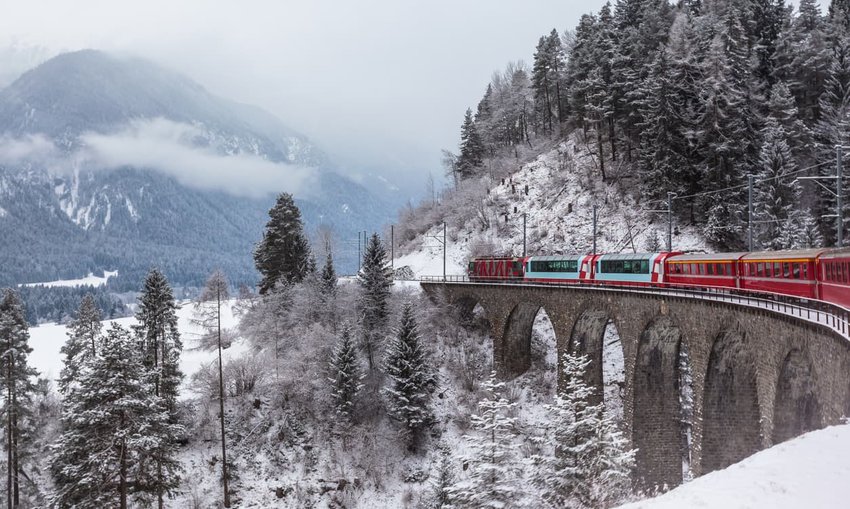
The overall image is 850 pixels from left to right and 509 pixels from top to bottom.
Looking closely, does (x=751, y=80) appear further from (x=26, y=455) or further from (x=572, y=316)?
(x=26, y=455)

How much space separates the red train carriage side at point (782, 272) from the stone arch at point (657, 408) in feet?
18.1

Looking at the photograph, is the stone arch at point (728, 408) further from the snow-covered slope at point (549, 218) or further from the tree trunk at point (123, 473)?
the snow-covered slope at point (549, 218)

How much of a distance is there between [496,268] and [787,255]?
32434mm

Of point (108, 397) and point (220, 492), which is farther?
point (220, 492)

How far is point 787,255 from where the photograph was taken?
24172 millimetres

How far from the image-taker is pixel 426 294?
61562 millimetres

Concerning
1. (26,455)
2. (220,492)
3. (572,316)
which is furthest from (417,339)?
(26,455)

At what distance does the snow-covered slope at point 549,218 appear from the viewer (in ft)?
195

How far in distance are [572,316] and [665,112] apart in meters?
26.1

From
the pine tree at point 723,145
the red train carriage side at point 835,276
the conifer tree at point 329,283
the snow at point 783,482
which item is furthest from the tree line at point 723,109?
the snow at point 783,482

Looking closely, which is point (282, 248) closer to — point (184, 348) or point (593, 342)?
point (184, 348)

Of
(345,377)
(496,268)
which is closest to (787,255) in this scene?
(345,377)

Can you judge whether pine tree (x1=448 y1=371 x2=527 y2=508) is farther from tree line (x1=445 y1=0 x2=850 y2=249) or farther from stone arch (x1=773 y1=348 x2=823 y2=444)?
tree line (x1=445 y1=0 x2=850 y2=249)

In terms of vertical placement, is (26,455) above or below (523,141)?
below
